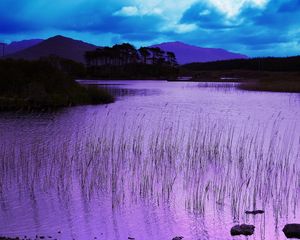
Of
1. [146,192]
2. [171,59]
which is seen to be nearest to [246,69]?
[171,59]

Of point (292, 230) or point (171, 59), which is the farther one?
point (171, 59)

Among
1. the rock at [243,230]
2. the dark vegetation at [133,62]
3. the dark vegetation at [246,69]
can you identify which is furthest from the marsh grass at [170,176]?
the dark vegetation at [133,62]

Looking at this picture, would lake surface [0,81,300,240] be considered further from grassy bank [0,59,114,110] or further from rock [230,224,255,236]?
grassy bank [0,59,114,110]

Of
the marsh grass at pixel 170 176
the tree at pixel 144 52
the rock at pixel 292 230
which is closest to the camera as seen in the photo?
the rock at pixel 292 230

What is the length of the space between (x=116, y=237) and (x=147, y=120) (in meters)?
17.2

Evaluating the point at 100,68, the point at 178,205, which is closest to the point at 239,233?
the point at 178,205

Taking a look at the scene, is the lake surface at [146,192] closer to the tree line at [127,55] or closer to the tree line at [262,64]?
the tree line at [127,55]

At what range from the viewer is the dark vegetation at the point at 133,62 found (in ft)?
398

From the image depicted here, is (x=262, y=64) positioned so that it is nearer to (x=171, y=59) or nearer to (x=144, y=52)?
(x=171, y=59)

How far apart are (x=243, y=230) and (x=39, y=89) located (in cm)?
2997

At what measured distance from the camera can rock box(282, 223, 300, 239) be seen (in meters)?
9.43

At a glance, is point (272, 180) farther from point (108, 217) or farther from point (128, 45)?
point (128, 45)

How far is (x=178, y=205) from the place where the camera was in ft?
38.1

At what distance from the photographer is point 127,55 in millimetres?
131500
